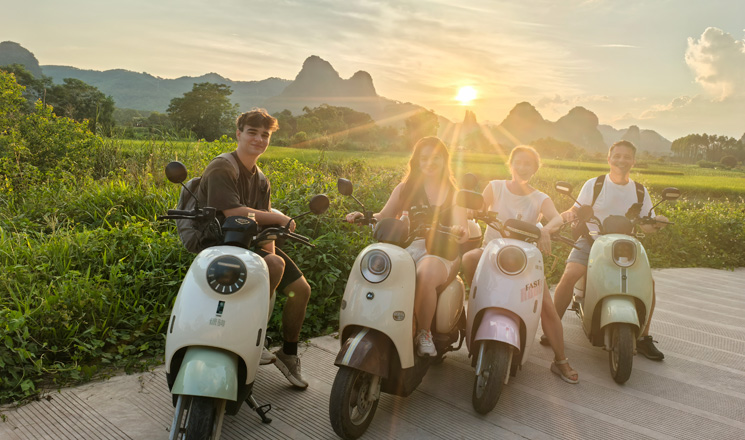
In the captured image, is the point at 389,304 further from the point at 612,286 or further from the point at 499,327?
the point at 612,286

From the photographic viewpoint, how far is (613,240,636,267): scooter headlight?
3.59 m

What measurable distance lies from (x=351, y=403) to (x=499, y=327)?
3.09 feet

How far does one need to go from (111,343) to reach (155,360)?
383 millimetres

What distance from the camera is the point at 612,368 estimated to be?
3.59m

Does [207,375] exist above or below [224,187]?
below

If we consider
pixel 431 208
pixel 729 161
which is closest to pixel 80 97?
pixel 431 208

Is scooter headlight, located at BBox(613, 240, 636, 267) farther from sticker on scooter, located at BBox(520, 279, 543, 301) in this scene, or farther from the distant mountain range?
the distant mountain range

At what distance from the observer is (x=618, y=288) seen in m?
3.55

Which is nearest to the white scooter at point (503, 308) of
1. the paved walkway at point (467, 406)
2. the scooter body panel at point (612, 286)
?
the paved walkway at point (467, 406)

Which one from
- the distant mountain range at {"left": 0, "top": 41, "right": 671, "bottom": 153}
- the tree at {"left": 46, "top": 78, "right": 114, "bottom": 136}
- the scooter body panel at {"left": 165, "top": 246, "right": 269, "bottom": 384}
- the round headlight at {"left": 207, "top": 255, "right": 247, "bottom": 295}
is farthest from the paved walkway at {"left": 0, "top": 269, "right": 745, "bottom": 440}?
the distant mountain range at {"left": 0, "top": 41, "right": 671, "bottom": 153}

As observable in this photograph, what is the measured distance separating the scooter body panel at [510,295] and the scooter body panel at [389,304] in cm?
53

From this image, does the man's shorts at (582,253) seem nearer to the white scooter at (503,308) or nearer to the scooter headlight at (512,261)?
the white scooter at (503,308)

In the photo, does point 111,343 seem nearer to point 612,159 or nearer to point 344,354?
point 344,354

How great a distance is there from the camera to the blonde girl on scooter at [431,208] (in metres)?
2.78
